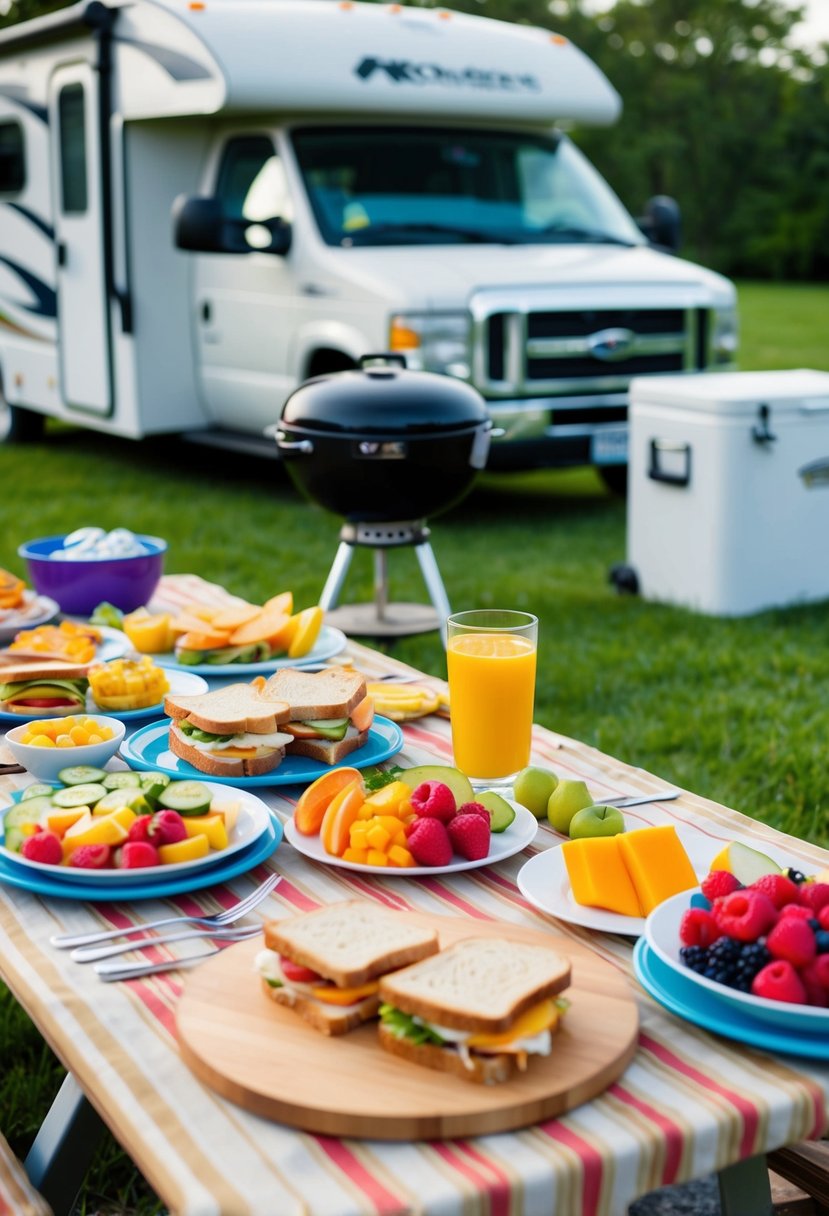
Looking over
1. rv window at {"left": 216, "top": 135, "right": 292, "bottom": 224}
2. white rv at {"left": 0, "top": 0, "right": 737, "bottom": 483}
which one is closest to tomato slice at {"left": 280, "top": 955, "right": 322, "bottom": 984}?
white rv at {"left": 0, "top": 0, "right": 737, "bottom": 483}

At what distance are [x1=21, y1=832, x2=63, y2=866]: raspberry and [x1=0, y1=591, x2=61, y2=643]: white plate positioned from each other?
1.16 meters

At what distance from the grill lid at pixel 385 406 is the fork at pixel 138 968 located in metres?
2.20

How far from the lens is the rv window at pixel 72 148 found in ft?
27.8

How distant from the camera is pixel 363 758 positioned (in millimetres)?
2070

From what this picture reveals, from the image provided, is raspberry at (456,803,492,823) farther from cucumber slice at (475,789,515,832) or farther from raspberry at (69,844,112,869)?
raspberry at (69,844,112,869)

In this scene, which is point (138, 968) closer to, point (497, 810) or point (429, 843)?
point (429, 843)

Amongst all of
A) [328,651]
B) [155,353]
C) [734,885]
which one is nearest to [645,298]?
[155,353]

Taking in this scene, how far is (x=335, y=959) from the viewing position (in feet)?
4.30

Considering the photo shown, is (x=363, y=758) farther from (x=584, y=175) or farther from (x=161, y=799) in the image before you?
(x=584, y=175)

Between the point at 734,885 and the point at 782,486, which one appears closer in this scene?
the point at 734,885

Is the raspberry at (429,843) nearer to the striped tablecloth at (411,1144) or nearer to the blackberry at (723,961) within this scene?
the striped tablecloth at (411,1144)

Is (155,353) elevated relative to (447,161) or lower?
lower

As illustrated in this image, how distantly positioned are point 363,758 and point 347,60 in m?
6.06

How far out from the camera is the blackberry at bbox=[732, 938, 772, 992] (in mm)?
1317
